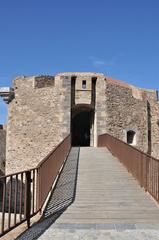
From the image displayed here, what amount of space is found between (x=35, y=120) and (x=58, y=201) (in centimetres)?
1474

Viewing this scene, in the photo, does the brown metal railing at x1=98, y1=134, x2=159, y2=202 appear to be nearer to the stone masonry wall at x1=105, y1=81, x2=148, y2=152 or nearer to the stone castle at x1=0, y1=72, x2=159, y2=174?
the stone castle at x1=0, y1=72, x2=159, y2=174

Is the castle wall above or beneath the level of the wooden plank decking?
beneath

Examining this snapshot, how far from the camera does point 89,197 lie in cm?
761

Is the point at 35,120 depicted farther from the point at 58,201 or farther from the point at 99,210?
the point at 99,210

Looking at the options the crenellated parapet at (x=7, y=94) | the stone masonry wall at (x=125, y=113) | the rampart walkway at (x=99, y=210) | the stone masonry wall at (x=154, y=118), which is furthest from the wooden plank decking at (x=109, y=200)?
the stone masonry wall at (x=154, y=118)

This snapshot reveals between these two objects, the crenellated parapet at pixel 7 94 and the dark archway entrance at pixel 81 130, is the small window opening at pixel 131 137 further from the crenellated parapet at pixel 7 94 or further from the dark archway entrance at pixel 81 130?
the crenellated parapet at pixel 7 94

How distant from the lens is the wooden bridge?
18.2 ft

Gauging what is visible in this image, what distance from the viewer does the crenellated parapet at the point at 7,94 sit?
74.5 ft

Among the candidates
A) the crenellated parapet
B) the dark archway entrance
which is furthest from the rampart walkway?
the dark archway entrance

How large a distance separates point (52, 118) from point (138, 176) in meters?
12.6

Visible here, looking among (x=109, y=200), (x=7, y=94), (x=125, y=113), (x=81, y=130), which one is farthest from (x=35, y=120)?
(x=109, y=200)

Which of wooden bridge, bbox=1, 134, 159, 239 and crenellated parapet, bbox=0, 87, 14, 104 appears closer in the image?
wooden bridge, bbox=1, 134, 159, 239

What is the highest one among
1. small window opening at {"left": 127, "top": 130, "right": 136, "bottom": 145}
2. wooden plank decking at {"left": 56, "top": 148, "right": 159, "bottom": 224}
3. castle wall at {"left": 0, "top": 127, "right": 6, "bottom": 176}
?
small window opening at {"left": 127, "top": 130, "right": 136, "bottom": 145}

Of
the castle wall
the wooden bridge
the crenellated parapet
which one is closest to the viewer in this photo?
the wooden bridge
